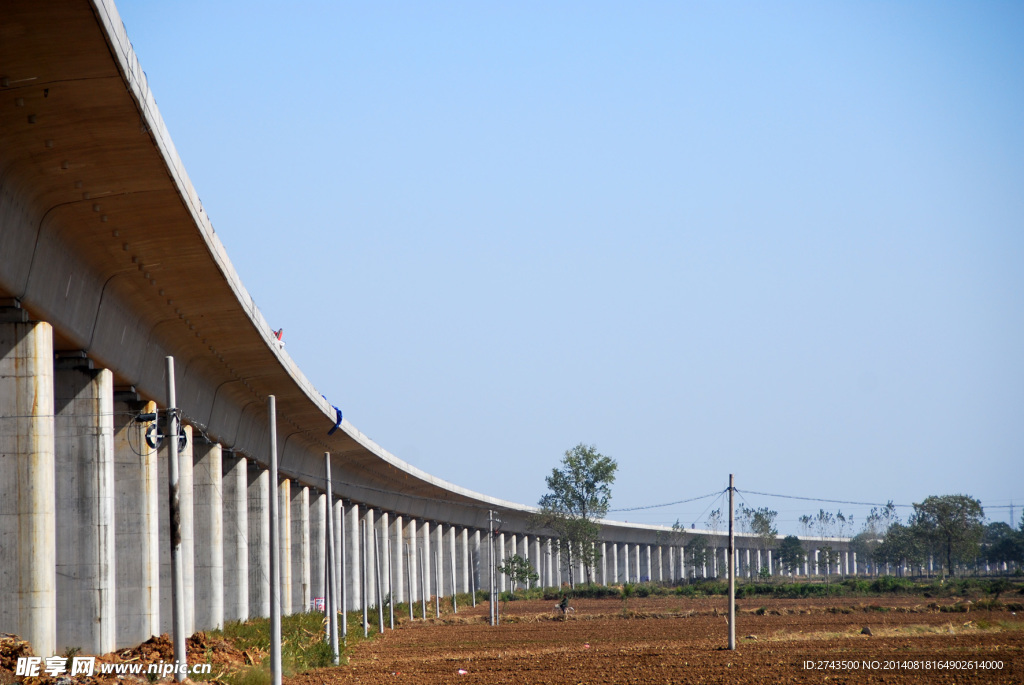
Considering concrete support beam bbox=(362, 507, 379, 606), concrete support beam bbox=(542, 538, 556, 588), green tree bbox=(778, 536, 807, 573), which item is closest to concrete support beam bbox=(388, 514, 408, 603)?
concrete support beam bbox=(362, 507, 379, 606)

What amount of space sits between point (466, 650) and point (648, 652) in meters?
7.36

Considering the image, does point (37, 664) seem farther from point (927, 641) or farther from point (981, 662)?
point (927, 641)

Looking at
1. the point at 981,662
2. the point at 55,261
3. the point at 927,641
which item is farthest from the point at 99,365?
the point at 927,641

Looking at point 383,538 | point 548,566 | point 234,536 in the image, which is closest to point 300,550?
point 234,536

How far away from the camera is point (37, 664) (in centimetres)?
2022

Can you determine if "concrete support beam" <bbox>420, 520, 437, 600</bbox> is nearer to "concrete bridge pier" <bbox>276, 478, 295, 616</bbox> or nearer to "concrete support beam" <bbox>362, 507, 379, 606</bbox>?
"concrete support beam" <bbox>362, 507, 379, 606</bbox>

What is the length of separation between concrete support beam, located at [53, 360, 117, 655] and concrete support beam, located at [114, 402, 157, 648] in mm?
3215

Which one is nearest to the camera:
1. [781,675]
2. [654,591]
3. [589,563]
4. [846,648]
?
[781,675]

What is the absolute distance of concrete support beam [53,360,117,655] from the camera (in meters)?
25.6

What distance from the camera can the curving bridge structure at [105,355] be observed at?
687 inches

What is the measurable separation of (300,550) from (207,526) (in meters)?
17.8

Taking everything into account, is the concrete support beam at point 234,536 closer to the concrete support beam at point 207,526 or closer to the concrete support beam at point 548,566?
the concrete support beam at point 207,526

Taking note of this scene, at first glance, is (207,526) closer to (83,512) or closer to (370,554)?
(83,512)

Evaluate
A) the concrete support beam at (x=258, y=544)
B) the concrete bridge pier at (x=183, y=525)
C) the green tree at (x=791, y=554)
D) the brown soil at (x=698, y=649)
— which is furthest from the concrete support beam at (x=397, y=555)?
the green tree at (x=791, y=554)
